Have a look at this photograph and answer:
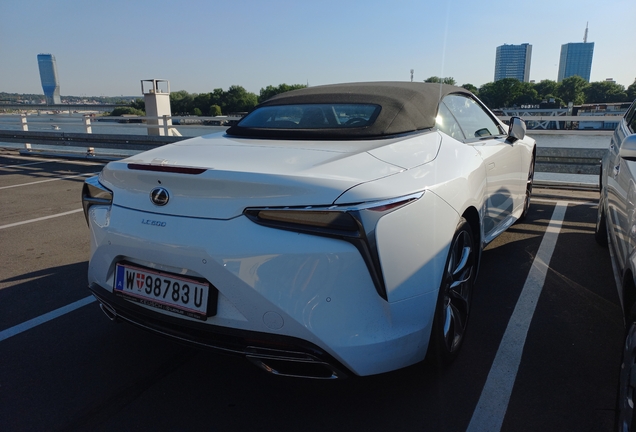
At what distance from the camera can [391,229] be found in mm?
1913

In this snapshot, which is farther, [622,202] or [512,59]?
[512,59]

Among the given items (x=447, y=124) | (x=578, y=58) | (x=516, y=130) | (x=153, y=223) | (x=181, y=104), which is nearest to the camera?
(x=153, y=223)

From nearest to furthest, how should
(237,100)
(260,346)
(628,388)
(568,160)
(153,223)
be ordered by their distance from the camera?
(628,388) → (260,346) → (153,223) → (568,160) → (237,100)

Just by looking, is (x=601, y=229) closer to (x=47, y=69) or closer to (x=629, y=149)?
(x=629, y=149)

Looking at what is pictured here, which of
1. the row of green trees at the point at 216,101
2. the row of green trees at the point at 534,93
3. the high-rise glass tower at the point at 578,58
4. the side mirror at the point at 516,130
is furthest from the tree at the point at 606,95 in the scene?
the high-rise glass tower at the point at 578,58

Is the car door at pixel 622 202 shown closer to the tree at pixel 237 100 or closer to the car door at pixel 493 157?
the car door at pixel 493 157

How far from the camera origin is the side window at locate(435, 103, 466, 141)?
3.15 m

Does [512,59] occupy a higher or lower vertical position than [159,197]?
higher

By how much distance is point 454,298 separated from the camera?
255 cm

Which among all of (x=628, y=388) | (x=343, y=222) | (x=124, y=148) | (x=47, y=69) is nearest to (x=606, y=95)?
(x=124, y=148)

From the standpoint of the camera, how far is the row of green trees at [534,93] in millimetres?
16688

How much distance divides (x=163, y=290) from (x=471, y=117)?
2.78 metres

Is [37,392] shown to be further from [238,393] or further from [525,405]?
[525,405]

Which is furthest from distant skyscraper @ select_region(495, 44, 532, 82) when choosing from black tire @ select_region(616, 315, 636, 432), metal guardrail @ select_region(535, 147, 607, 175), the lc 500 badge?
the lc 500 badge
